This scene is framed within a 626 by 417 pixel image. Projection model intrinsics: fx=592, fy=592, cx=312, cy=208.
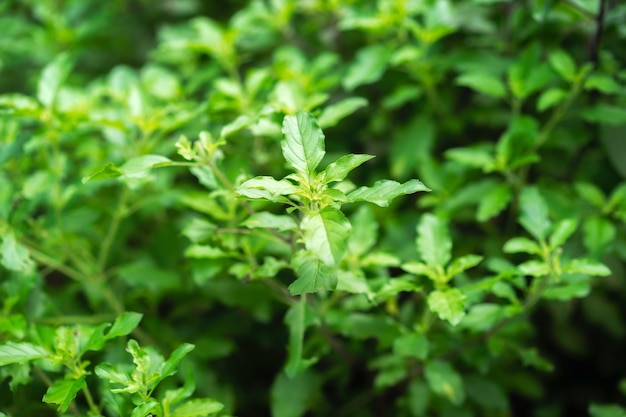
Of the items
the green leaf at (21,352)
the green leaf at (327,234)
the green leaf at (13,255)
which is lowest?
the green leaf at (21,352)

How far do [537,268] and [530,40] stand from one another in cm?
105

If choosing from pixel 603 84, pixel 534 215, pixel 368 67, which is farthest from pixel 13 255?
pixel 603 84

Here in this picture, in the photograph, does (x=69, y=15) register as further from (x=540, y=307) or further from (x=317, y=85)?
(x=540, y=307)

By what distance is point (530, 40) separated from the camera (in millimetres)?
2014

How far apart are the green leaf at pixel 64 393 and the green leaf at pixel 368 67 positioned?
42.6 inches

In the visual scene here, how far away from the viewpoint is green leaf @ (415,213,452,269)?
1323 millimetres

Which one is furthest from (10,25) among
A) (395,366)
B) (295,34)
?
(395,366)

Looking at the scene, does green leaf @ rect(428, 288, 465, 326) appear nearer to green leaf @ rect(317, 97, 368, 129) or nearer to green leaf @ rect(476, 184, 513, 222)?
green leaf @ rect(476, 184, 513, 222)

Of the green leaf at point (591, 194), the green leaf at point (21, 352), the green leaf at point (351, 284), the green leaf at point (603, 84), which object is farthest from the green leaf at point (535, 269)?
the green leaf at point (21, 352)

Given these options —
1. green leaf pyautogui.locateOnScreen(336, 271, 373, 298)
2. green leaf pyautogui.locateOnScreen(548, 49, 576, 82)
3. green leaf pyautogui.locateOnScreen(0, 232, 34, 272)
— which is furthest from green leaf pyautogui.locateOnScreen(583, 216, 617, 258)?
green leaf pyautogui.locateOnScreen(0, 232, 34, 272)

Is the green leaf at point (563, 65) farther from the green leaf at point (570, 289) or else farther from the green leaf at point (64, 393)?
the green leaf at point (64, 393)

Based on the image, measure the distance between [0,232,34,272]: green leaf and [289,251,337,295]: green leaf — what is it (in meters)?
0.68

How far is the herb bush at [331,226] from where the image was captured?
125 cm

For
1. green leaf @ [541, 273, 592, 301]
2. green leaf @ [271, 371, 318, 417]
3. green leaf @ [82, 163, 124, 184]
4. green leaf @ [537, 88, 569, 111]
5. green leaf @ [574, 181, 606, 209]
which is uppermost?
green leaf @ [82, 163, 124, 184]
